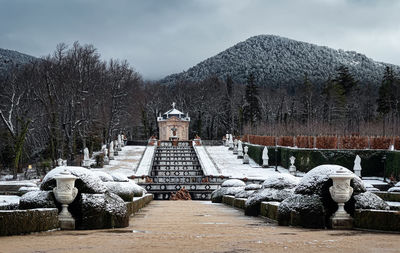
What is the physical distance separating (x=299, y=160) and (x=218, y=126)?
47758mm

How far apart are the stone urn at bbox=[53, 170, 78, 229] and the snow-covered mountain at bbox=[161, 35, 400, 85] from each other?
116m

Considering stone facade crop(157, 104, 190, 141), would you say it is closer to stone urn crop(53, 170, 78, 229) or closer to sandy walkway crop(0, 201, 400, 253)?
stone urn crop(53, 170, 78, 229)

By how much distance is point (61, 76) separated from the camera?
4297 cm

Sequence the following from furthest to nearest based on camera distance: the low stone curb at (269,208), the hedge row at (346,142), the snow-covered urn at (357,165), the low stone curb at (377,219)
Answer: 1. the hedge row at (346,142)
2. the snow-covered urn at (357,165)
3. the low stone curb at (269,208)
4. the low stone curb at (377,219)

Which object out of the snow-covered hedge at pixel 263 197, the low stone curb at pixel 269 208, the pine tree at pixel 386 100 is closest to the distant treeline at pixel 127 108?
the pine tree at pixel 386 100

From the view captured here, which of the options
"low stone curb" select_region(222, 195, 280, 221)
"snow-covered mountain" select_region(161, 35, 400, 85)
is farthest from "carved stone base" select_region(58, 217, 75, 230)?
"snow-covered mountain" select_region(161, 35, 400, 85)

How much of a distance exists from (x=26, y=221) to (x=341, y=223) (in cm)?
587

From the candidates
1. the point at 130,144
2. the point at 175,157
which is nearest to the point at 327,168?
the point at 175,157

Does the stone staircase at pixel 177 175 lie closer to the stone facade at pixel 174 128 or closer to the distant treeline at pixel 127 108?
the stone facade at pixel 174 128

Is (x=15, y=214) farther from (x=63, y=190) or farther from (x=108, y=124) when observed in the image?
(x=108, y=124)

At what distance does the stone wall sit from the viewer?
8.33 m

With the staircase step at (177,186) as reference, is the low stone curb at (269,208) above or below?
above

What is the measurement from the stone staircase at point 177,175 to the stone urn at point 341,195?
21027 millimetres

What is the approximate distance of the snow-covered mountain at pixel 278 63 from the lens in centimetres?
14112
